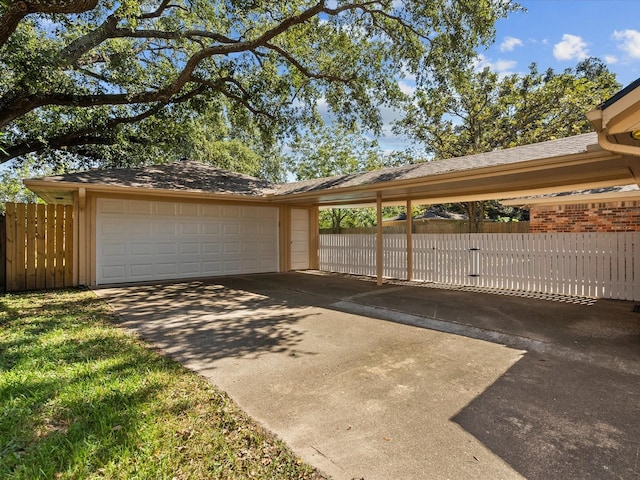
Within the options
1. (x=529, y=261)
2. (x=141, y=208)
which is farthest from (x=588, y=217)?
(x=141, y=208)

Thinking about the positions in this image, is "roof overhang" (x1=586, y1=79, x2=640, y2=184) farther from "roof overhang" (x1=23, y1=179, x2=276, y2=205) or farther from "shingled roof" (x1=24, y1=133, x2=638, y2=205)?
"roof overhang" (x1=23, y1=179, x2=276, y2=205)

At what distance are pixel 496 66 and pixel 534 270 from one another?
1092cm

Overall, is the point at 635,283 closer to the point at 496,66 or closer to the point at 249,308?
the point at 249,308

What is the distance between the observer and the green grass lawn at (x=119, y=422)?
2.04 m

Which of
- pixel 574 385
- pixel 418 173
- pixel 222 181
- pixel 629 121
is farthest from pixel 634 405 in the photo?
pixel 222 181

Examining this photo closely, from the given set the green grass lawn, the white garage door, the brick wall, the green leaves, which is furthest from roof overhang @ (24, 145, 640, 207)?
the green grass lawn

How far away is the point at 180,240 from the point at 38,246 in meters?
3.19

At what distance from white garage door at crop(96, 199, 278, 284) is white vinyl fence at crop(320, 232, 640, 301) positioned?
12.5 feet

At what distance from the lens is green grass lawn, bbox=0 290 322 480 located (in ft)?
6.68

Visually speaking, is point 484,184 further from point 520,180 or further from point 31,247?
point 31,247

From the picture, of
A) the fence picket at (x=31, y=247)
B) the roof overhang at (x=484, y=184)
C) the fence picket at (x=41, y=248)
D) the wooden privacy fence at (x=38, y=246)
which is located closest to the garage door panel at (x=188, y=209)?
the roof overhang at (x=484, y=184)

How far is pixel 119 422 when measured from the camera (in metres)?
2.48

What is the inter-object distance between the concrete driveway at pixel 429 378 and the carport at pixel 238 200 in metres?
2.42

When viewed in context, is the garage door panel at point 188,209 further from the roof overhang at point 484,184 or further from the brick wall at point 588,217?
the brick wall at point 588,217
